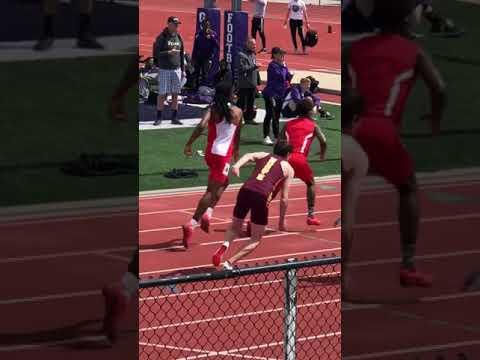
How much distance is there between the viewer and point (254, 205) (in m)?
11.2

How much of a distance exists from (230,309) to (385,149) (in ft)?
21.9

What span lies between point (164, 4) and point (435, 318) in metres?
36.4

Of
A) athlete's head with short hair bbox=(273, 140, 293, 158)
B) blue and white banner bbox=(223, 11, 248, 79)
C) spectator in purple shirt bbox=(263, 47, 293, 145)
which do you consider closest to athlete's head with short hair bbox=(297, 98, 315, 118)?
athlete's head with short hair bbox=(273, 140, 293, 158)

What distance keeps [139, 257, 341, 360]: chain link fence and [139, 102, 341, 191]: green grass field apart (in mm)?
5272

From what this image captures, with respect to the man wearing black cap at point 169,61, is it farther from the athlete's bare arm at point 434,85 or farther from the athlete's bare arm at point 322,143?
the athlete's bare arm at point 434,85

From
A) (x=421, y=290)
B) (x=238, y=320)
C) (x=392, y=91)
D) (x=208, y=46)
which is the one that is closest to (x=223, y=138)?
(x=238, y=320)

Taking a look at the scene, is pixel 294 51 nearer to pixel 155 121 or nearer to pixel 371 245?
pixel 155 121

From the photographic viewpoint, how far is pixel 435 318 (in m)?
3.02

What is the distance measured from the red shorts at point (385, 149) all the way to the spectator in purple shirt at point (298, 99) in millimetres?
14988

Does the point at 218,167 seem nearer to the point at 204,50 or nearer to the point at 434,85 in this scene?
the point at 204,50

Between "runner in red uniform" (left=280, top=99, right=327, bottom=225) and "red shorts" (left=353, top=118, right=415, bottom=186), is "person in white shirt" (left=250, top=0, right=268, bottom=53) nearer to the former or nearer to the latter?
"runner in red uniform" (left=280, top=99, right=327, bottom=225)

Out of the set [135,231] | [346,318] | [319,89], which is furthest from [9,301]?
[319,89]

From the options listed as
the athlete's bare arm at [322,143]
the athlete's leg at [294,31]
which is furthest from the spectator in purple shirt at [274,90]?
the athlete's leg at [294,31]

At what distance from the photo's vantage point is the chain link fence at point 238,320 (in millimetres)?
8461
